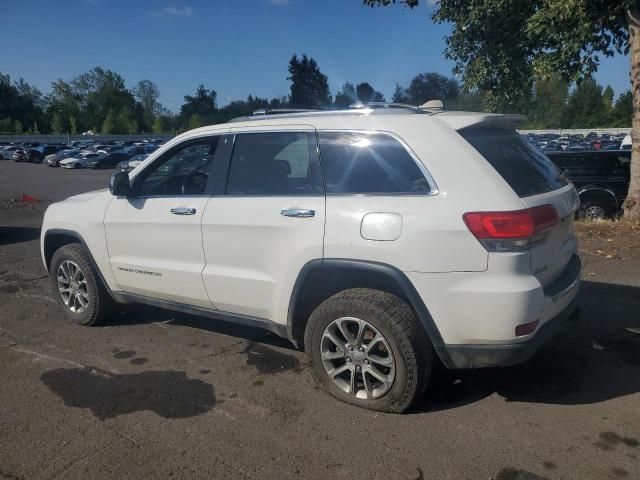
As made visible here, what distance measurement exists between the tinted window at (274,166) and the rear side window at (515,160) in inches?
39.8

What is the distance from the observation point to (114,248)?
4695 mm

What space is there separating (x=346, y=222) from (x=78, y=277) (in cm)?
298

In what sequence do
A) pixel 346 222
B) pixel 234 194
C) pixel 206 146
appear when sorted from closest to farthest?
pixel 346 222 < pixel 234 194 < pixel 206 146

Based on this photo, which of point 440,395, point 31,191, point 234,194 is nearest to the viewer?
point 440,395

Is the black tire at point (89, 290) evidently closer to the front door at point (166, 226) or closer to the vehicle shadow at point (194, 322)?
the vehicle shadow at point (194, 322)

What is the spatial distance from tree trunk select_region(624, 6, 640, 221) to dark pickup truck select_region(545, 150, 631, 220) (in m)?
A: 2.30

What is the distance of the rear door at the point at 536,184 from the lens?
10.6ft

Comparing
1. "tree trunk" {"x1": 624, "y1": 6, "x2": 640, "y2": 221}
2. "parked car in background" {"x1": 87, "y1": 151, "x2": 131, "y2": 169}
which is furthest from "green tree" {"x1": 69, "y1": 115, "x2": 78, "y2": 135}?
"tree trunk" {"x1": 624, "y1": 6, "x2": 640, "y2": 221}

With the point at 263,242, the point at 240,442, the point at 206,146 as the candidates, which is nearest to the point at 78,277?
the point at 206,146

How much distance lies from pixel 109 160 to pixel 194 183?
1720 inches

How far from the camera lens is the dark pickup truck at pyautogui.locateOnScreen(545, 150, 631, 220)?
11.6 metres

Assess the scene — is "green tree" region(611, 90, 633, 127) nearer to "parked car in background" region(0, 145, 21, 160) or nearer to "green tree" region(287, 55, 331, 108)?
"green tree" region(287, 55, 331, 108)

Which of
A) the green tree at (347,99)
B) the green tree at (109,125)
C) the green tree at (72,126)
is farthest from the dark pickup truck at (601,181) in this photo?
the green tree at (72,126)

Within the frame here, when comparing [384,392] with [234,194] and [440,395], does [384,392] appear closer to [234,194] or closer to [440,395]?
[440,395]
